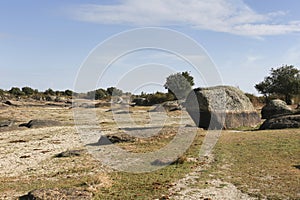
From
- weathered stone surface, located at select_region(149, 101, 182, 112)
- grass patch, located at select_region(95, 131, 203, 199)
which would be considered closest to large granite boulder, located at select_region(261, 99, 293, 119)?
weathered stone surface, located at select_region(149, 101, 182, 112)

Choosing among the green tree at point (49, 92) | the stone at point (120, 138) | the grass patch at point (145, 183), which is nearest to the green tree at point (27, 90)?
the green tree at point (49, 92)

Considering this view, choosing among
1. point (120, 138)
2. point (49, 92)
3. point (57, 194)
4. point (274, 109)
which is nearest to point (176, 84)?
point (274, 109)

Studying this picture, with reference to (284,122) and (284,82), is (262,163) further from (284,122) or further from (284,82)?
(284,82)

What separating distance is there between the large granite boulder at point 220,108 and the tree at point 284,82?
1095 inches

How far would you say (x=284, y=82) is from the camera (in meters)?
53.8

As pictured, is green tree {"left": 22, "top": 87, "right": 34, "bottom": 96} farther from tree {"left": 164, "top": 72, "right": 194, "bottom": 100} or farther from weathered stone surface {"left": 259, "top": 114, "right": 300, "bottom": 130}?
weathered stone surface {"left": 259, "top": 114, "right": 300, "bottom": 130}

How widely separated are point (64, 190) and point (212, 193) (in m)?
4.57

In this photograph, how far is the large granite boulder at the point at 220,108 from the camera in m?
25.6

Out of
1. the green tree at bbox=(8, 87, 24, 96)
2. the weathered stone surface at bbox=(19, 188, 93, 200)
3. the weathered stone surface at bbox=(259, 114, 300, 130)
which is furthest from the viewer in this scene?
the green tree at bbox=(8, 87, 24, 96)

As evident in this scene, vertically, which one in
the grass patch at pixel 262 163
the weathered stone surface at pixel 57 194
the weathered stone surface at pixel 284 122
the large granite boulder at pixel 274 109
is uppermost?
the large granite boulder at pixel 274 109

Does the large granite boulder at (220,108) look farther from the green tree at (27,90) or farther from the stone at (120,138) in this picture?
the green tree at (27,90)

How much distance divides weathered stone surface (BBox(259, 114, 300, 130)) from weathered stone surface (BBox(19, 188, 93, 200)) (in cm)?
1689

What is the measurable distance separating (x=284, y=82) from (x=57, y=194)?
5056 cm

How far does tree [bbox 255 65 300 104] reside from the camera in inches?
2066
